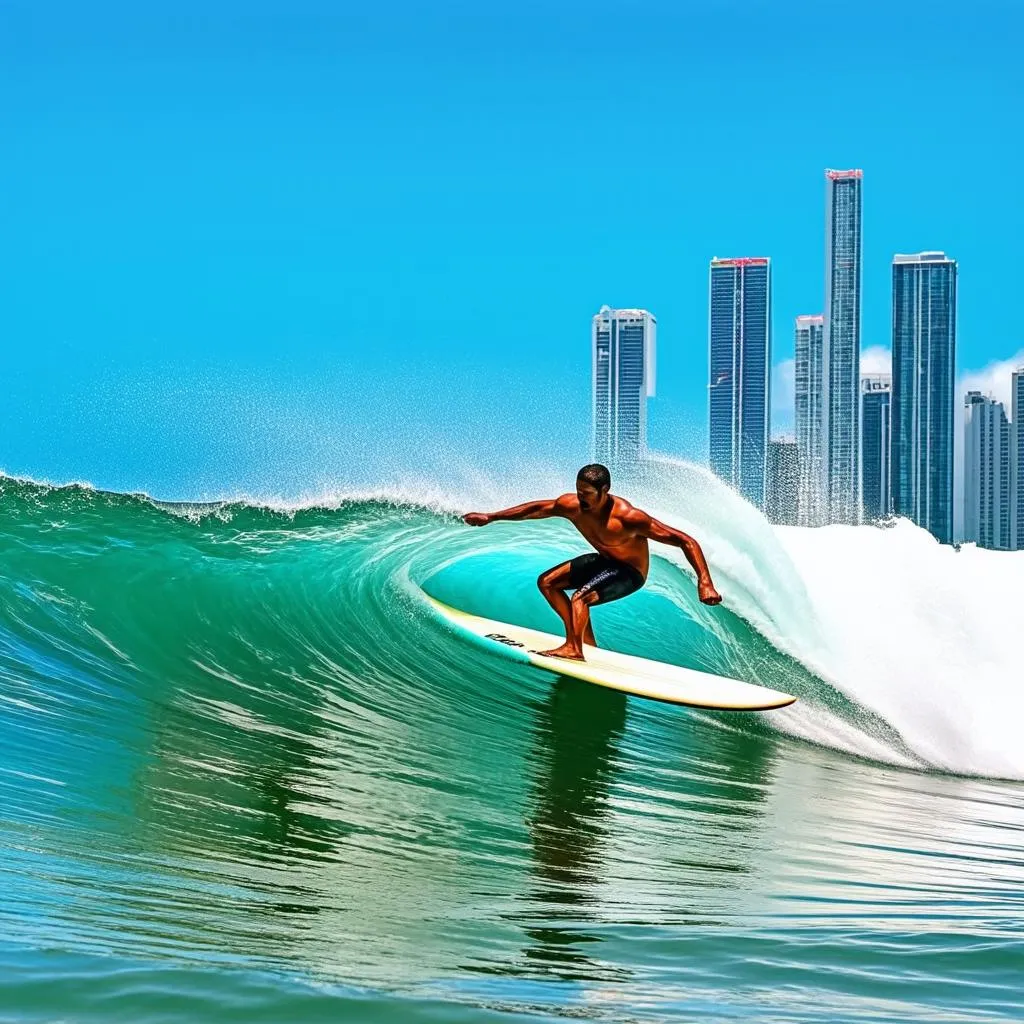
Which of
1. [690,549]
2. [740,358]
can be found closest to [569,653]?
[690,549]

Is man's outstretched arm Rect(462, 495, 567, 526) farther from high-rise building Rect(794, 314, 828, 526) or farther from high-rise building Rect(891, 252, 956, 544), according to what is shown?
high-rise building Rect(891, 252, 956, 544)

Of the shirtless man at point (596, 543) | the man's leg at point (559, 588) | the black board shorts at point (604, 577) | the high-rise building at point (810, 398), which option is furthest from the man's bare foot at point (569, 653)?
the high-rise building at point (810, 398)

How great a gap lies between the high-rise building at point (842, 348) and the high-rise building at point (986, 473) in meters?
10.3

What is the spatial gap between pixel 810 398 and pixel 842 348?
947cm

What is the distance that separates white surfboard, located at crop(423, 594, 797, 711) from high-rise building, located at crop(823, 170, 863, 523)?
9553cm

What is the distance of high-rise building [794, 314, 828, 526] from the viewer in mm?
107250

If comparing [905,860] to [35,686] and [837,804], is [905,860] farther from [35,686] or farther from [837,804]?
[35,686]

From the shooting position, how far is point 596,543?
7.92 meters

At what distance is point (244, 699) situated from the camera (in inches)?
285

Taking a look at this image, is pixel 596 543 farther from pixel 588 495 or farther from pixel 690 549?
pixel 690 549

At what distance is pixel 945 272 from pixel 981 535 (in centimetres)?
3052

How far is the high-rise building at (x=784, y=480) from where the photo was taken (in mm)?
→ 64562

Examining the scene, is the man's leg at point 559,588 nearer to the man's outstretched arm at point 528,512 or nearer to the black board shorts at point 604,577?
the black board shorts at point 604,577

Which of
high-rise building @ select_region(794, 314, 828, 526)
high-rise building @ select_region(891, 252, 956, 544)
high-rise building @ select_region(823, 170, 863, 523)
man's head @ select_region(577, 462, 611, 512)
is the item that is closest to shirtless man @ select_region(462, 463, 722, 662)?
man's head @ select_region(577, 462, 611, 512)
